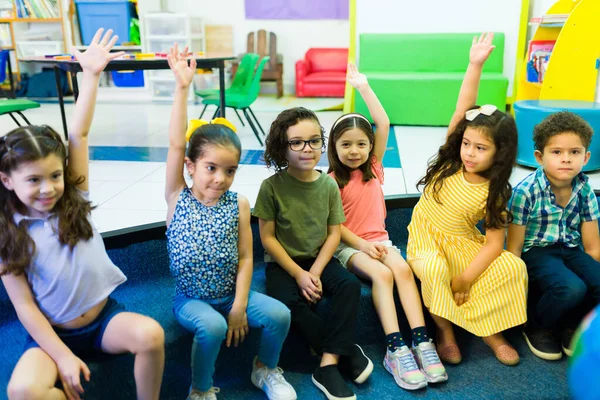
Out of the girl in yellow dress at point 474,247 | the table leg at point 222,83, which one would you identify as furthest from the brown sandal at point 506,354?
the table leg at point 222,83

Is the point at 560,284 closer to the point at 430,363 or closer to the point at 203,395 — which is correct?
the point at 430,363

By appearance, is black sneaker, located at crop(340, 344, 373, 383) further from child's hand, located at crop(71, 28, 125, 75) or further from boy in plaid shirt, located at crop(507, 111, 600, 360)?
child's hand, located at crop(71, 28, 125, 75)

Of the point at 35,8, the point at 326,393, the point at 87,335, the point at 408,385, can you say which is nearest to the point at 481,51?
the point at 408,385

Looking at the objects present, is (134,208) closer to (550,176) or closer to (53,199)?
(53,199)

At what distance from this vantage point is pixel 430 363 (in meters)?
1.66

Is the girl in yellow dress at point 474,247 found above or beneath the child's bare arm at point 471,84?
beneath

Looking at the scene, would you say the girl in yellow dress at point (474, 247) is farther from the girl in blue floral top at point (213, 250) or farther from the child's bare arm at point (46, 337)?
the child's bare arm at point (46, 337)

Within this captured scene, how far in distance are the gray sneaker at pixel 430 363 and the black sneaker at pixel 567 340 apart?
47 centimetres

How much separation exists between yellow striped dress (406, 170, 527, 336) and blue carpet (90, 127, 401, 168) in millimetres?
1972

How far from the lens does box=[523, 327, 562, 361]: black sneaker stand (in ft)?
5.81

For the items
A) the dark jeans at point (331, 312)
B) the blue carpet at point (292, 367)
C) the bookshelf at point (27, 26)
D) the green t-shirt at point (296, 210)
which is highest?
the bookshelf at point (27, 26)

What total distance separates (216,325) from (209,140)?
0.52 metres

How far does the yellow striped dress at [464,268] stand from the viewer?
1728mm

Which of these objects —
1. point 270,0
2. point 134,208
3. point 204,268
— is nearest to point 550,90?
point 134,208
